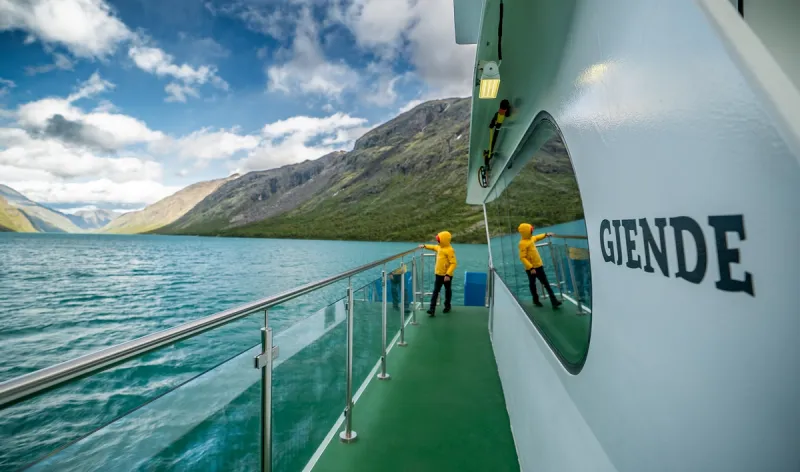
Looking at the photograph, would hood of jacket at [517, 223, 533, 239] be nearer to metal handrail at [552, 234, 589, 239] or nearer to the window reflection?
the window reflection

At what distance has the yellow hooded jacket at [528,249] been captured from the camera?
2.48m

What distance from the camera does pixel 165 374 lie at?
12.3 meters

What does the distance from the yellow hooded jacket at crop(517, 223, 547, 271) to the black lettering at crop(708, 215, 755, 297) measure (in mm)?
1799

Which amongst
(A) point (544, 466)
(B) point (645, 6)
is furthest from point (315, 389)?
(B) point (645, 6)

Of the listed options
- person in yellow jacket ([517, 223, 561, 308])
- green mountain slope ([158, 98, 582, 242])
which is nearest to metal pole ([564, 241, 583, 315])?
person in yellow jacket ([517, 223, 561, 308])

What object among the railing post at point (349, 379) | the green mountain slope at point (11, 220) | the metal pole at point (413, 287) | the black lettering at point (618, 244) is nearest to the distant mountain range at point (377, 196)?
the green mountain slope at point (11, 220)

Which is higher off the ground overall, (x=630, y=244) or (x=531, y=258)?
(x=630, y=244)

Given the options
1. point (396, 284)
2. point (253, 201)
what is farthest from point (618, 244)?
point (253, 201)

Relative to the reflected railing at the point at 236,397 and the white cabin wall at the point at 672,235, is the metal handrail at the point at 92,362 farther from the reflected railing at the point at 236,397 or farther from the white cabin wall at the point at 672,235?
the white cabin wall at the point at 672,235

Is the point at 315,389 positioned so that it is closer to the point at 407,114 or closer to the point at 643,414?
the point at 643,414

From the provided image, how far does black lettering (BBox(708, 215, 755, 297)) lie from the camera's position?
0.49 meters

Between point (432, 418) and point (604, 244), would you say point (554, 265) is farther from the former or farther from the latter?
point (432, 418)

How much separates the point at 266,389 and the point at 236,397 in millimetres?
175

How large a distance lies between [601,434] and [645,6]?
1.02 metres
